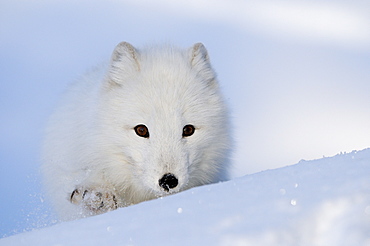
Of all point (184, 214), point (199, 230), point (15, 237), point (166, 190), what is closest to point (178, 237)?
point (199, 230)

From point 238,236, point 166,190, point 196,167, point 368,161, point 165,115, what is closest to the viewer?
point 238,236

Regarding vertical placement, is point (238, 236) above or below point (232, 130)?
above

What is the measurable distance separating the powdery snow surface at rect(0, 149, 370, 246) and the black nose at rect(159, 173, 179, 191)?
135cm

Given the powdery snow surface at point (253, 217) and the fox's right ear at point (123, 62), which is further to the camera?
the fox's right ear at point (123, 62)

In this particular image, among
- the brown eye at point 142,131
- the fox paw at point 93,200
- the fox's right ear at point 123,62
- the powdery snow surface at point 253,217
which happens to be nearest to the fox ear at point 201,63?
the fox's right ear at point 123,62

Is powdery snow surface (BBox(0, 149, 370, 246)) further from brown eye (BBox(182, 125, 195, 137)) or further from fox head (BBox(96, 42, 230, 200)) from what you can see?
brown eye (BBox(182, 125, 195, 137))

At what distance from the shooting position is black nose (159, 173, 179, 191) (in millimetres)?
4160

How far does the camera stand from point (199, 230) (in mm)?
2244

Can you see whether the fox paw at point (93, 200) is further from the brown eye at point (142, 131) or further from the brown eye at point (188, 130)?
the brown eye at point (188, 130)

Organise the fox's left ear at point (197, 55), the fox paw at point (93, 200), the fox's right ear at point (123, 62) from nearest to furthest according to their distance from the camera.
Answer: the fox paw at point (93, 200), the fox's right ear at point (123, 62), the fox's left ear at point (197, 55)

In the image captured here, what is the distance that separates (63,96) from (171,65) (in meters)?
1.63

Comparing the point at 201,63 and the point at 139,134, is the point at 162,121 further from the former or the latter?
the point at 201,63

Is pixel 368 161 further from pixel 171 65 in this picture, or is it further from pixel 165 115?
pixel 171 65

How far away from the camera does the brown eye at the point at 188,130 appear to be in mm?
4688
